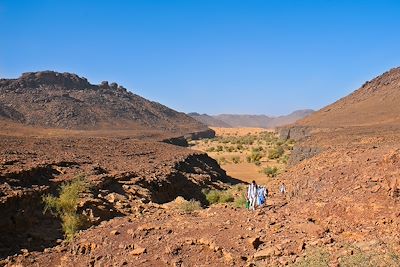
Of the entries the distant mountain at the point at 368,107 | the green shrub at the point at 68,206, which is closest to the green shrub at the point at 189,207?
the green shrub at the point at 68,206

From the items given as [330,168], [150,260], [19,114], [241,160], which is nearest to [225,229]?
[150,260]

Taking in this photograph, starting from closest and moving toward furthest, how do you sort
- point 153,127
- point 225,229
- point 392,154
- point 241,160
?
point 225,229 < point 392,154 < point 241,160 < point 153,127

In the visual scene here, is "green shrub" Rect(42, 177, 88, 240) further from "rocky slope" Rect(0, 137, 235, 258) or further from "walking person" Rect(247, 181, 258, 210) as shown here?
"walking person" Rect(247, 181, 258, 210)

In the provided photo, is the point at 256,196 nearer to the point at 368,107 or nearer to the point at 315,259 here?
the point at 315,259

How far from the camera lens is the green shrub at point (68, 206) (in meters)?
12.4

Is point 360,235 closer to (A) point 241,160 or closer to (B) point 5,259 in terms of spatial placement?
(B) point 5,259

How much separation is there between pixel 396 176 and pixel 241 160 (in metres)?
29.0

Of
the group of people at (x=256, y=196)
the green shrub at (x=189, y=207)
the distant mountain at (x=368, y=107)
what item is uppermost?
the distant mountain at (x=368, y=107)

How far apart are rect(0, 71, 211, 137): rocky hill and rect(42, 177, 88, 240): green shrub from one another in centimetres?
4419

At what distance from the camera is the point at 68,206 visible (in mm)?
13586

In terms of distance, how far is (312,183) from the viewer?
13984 mm

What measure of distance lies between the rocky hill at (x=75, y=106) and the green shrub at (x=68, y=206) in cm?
4419

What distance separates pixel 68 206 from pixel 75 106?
60.8 meters

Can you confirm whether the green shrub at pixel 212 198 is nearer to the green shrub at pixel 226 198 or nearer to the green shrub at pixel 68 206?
the green shrub at pixel 226 198
